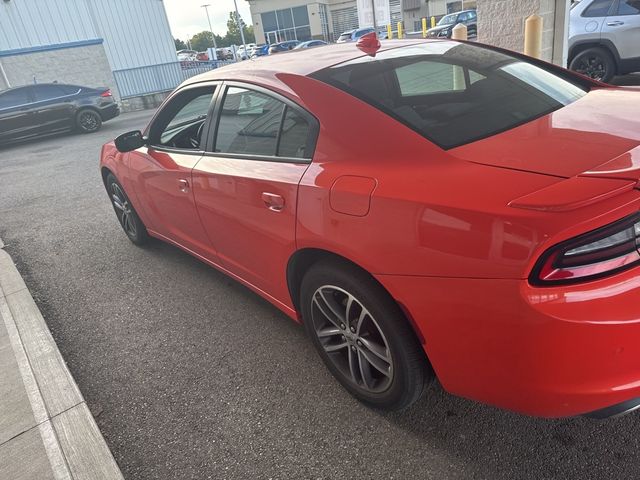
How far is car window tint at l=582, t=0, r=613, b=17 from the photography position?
795 cm

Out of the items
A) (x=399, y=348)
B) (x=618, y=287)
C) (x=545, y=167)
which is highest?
(x=545, y=167)

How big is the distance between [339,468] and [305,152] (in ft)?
4.53

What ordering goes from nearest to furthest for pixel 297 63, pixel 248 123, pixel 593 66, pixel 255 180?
pixel 255 180, pixel 297 63, pixel 248 123, pixel 593 66

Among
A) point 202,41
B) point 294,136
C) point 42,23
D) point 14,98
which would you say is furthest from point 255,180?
A: point 202,41

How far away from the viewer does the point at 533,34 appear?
246 inches

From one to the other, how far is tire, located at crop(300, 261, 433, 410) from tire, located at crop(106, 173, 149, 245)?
2590mm

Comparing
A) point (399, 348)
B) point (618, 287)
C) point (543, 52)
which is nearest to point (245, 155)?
point (399, 348)

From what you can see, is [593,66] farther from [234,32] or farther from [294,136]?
[234,32]

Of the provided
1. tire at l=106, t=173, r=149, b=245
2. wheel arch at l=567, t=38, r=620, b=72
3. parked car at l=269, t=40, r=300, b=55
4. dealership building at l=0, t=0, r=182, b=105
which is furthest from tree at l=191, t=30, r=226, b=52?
tire at l=106, t=173, r=149, b=245

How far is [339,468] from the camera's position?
6.72ft

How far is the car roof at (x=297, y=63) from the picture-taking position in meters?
2.47

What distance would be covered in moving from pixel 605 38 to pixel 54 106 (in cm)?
1298

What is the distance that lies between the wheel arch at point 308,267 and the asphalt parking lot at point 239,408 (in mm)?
501

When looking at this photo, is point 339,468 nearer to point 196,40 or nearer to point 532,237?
point 532,237
